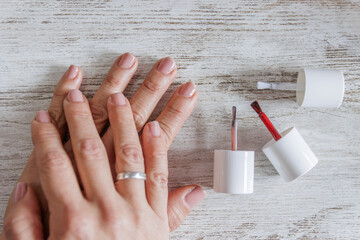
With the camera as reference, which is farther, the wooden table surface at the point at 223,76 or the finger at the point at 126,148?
the wooden table surface at the point at 223,76

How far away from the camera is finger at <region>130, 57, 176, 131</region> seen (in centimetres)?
65

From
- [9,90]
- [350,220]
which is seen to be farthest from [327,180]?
[9,90]

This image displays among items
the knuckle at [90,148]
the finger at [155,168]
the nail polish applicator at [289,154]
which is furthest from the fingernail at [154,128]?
the nail polish applicator at [289,154]

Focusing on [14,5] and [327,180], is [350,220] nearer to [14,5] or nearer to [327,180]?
[327,180]

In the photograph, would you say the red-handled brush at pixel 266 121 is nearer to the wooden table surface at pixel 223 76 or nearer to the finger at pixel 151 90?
the wooden table surface at pixel 223 76

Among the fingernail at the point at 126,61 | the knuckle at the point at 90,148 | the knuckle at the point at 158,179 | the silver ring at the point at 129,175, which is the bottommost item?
the knuckle at the point at 158,179

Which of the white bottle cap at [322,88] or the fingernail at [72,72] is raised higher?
the fingernail at [72,72]

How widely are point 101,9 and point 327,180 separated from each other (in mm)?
592

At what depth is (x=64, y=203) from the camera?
534 mm

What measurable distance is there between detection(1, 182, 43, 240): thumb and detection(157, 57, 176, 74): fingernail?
0.34 metres

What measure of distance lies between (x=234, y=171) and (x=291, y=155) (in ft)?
0.37

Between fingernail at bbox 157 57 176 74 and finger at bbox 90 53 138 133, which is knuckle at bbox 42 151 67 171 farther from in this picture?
fingernail at bbox 157 57 176 74

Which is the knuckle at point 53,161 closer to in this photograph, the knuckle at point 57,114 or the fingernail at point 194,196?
the knuckle at point 57,114

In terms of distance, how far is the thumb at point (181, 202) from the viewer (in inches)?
25.4
